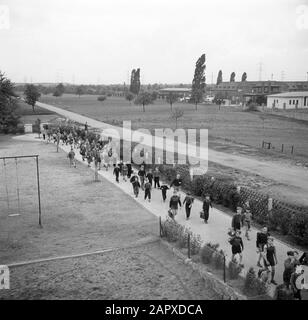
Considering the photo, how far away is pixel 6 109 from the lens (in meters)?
44.7

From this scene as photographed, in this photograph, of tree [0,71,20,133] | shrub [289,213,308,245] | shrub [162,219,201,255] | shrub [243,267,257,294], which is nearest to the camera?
shrub [243,267,257,294]

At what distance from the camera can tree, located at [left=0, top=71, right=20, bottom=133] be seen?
44062 millimetres

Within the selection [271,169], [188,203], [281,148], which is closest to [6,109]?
[281,148]

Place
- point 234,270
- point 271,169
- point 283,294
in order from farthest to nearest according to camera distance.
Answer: point 271,169 < point 234,270 < point 283,294

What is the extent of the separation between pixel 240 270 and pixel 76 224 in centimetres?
680

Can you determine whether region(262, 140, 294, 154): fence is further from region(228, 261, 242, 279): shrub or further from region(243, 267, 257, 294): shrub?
region(243, 267, 257, 294): shrub

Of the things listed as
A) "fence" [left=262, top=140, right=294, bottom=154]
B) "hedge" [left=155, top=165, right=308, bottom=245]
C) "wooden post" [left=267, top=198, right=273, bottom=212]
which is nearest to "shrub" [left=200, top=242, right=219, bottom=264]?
"hedge" [left=155, top=165, right=308, bottom=245]

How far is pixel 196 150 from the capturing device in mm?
29469

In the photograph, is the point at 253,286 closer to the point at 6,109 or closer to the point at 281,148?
the point at 281,148

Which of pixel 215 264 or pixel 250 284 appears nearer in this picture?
pixel 250 284

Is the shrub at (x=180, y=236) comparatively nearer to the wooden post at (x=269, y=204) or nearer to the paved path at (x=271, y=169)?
the wooden post at (x=269, y=204)

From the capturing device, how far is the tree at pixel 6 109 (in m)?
44.1

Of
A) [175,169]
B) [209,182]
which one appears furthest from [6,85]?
[209,182]
